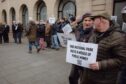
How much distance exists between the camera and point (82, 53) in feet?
9.66

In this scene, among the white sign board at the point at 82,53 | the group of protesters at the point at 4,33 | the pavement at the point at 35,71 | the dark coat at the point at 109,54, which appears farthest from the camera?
the group of protesters at the point at 4,33

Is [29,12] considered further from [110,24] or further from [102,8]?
[110,24]

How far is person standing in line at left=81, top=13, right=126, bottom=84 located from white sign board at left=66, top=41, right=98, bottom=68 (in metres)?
0.07

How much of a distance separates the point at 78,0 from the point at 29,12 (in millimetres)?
7901

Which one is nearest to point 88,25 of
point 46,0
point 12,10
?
point 46,0

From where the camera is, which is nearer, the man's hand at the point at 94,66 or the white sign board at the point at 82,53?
the man's hand at the point at 94,66

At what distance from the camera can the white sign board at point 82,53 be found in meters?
2.71

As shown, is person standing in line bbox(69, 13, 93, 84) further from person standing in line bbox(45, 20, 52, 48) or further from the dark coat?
person standing in line bbox(45, 20, 52, 48)

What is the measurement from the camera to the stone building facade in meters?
12.5

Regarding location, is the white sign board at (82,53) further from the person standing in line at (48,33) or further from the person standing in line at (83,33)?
the person standing in line at (48,33)

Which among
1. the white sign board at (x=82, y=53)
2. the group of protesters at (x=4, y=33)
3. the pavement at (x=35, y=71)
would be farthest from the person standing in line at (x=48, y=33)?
the white sign board at (x=82, y=53)

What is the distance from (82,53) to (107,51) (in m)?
0.44

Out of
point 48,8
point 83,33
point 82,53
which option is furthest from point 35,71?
point 48,8

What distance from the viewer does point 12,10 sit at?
26.0 metres
